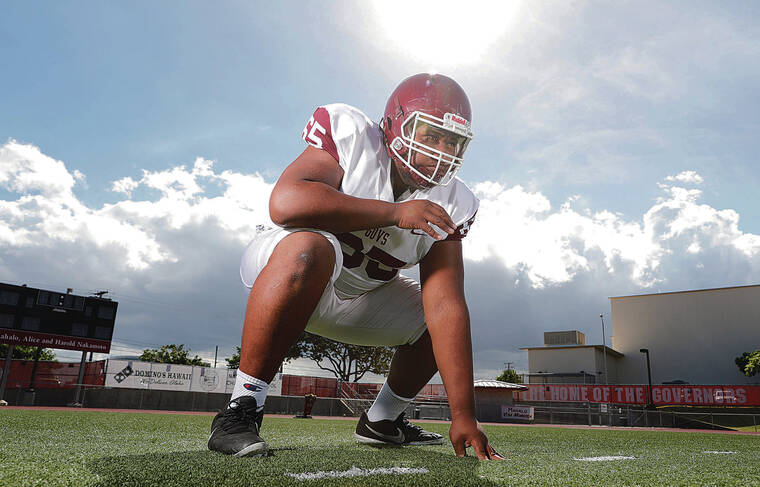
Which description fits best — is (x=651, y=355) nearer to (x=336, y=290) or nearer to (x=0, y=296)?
(x=0, y=296)

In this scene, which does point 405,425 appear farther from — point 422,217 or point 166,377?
point 166,377

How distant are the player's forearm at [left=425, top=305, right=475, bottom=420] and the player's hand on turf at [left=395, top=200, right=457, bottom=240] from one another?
58cm

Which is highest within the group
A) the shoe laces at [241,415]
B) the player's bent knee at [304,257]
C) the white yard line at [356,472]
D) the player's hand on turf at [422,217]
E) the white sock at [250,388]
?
the player's hand on turf at [422,217]

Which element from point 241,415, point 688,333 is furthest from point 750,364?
point 241,415

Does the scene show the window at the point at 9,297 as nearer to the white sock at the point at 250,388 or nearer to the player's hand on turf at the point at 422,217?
the white sock at the point at 250,388

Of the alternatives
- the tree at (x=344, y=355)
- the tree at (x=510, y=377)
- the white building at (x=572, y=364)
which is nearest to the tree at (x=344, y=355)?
the tree at (x=344, y=355)

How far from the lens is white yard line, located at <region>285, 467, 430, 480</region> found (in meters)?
1.47

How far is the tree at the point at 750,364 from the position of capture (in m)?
38.3

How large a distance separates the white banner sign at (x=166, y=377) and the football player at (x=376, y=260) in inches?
1025

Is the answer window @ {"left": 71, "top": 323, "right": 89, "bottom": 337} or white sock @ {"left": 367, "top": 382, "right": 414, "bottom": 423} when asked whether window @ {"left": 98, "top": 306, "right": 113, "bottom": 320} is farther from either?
white sock @ {"left": 367, "top": 382, "right": 414, "bottom": 423}

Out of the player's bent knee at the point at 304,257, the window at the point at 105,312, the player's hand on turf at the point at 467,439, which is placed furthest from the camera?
the window at the point at 105,312

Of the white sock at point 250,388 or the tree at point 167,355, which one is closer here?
the white sock at point 250,388

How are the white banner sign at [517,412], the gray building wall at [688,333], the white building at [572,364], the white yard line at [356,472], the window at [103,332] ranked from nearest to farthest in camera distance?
1. the white yard line at [356,472]
2. the window at [103,332]
3. the white banner sign at [517,412]
4. the gray building wall at [688,333]
5. the white building at [572,364]

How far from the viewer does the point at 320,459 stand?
1864 millimetres
